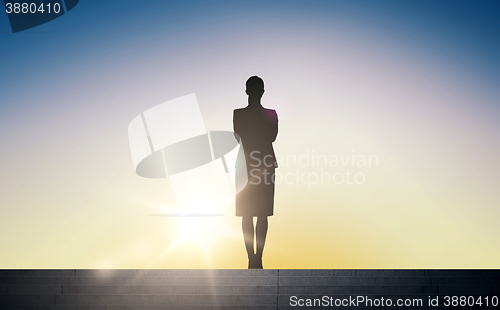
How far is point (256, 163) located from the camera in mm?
10070

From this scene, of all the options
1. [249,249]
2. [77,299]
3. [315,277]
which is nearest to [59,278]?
[77,299]

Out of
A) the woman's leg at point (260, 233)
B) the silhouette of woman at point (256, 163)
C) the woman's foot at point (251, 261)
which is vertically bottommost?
the woman's foot at point (251, 261)

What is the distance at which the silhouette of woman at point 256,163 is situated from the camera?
395 inches

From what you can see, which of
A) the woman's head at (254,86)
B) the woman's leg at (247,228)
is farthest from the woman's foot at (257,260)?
Result: the woman's head at (254,86)

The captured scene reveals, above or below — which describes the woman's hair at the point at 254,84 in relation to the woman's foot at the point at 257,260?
above

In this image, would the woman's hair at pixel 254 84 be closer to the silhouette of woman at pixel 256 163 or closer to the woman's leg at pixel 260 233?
the silhouette of woman at pixel 256 163

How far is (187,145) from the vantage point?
11.1 metres

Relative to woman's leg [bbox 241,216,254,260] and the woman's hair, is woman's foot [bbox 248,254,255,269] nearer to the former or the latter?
woman's leg [bbox 241,216,254,260]

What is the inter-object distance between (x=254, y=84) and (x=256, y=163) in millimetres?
1476

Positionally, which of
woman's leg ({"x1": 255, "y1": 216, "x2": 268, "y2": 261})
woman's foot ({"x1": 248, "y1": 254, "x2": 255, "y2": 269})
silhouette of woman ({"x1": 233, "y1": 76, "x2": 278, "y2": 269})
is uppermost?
silhouette of woman ({"x1": 233, "y1": 76, "x2": 278, "y2": 269})

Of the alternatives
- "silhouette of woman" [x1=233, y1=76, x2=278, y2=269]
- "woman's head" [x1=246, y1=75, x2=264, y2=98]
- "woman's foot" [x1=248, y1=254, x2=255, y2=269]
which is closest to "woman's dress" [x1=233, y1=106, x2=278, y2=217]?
"silhouette of woman" [x1=233, y1=76, x2=278, y2=269]

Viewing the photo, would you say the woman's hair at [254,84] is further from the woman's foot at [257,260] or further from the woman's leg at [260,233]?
the woman's foot at [257,260]

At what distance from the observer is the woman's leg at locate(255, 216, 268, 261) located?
32.7ft

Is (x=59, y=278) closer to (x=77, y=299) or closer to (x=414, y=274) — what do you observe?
(x=77, y=299)
